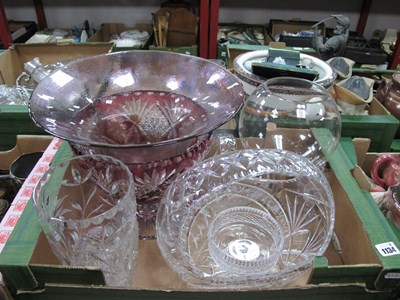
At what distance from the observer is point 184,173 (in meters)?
0.48

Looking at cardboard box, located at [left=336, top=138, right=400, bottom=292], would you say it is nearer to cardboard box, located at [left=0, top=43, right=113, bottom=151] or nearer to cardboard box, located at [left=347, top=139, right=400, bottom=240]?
cardboard box, located at [left=347, top=139, right=400, bottom=240]

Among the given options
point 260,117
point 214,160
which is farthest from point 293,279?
point 260,117

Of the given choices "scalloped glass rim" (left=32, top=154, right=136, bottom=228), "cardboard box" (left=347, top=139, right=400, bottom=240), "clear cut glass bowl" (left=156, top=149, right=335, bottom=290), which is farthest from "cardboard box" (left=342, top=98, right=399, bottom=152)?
"scalloped glass rim" (left=32, top=154, right=136, bottom=228)

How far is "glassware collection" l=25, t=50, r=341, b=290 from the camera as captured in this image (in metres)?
0.43

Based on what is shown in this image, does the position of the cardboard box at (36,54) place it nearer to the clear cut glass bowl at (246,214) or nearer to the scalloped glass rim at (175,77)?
the scalloped glass rim at (175,77)

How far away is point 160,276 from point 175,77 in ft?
1.06

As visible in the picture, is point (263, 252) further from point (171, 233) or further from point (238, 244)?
point (171, 233)

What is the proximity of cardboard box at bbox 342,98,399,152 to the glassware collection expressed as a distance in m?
0.13

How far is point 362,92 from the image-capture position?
34.7 inches

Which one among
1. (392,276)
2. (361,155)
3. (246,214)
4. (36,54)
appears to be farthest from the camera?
(36,54)

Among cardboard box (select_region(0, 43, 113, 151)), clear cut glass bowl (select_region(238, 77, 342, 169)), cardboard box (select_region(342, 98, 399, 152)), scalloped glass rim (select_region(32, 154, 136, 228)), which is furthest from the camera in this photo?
cardboard box (select_region(0, 43, 113, 151))

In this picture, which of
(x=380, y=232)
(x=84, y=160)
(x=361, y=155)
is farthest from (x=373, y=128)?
(x=84, y=160)

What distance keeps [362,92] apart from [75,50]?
922 millimetres

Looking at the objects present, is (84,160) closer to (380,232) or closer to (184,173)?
(184,173)
